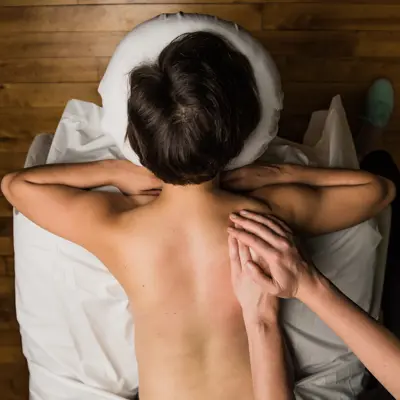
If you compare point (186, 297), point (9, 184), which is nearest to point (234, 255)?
point (186, 297)

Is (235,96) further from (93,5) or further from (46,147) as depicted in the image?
(93,5)

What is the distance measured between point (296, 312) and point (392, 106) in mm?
627

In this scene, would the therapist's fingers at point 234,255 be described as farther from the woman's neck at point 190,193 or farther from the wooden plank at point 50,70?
the wooden plank at point 50,70

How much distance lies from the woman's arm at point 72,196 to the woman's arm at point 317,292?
25cm

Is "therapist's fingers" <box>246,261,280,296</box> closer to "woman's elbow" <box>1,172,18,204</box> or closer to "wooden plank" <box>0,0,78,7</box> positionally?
"woman's elbow" <box>1,172,18,204</box>

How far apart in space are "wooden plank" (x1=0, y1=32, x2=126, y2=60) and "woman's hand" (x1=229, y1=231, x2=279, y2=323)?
0.78m

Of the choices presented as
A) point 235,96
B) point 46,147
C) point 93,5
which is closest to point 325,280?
point 235,96

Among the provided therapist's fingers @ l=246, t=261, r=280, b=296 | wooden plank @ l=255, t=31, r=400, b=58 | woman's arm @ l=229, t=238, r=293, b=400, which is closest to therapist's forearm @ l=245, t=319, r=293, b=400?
woman's arm @ l=229, t=238, r=293, b=400

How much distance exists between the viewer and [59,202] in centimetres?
113

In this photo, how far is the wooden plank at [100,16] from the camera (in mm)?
1553

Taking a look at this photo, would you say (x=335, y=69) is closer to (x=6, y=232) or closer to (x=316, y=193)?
(x=316, y=193)

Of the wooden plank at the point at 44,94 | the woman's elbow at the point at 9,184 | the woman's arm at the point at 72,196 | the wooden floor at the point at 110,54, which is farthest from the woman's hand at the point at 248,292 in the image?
the wooden plank at the point at 44,94

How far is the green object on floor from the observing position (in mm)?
1550

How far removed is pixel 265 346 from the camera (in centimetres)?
109
